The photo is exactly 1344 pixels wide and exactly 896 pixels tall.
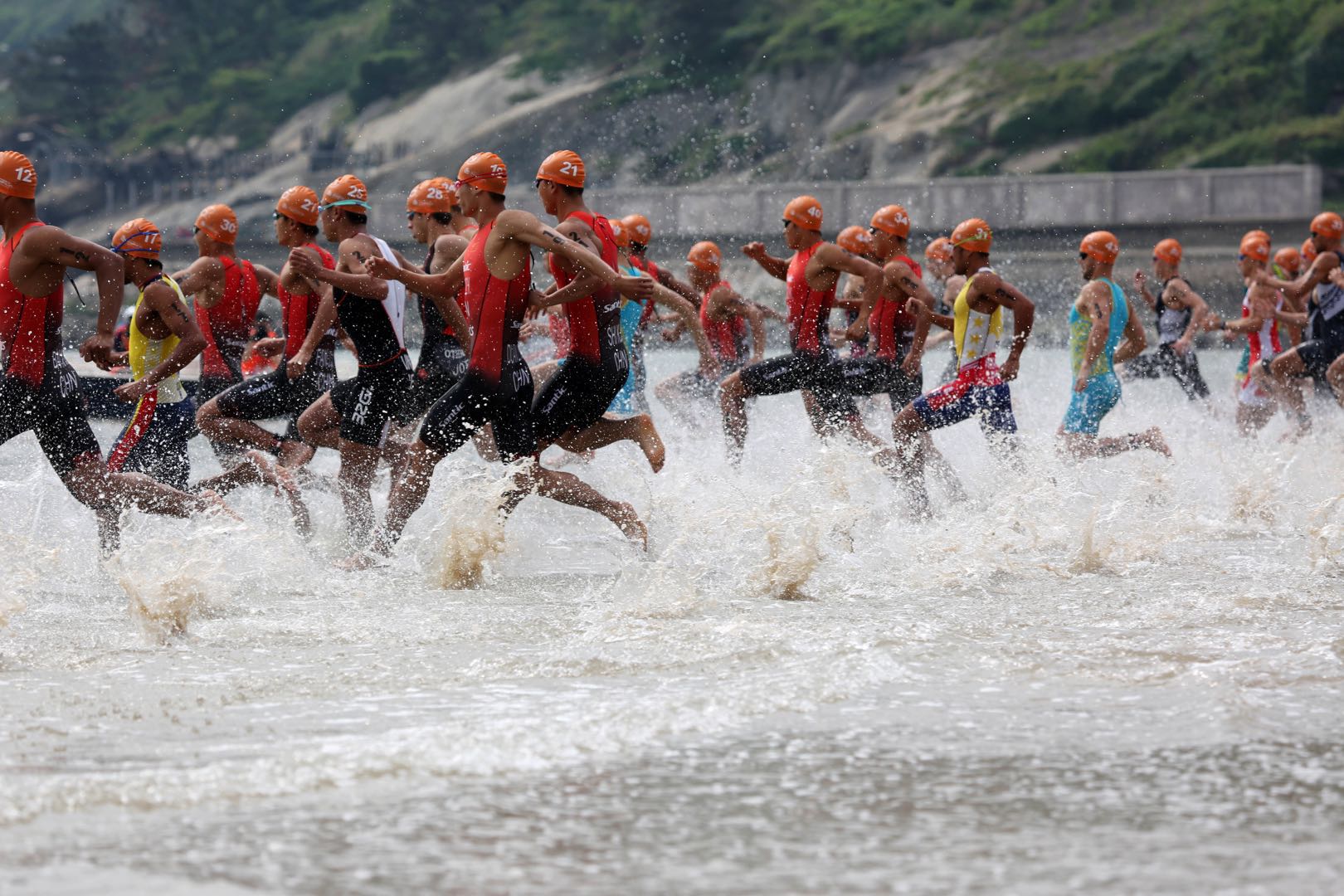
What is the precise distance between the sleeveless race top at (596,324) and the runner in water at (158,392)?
1.60m

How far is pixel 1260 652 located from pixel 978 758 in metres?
1.80

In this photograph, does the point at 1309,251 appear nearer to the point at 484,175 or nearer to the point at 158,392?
the point at 484,175

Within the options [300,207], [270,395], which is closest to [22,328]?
[270,395]

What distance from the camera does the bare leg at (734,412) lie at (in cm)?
1057

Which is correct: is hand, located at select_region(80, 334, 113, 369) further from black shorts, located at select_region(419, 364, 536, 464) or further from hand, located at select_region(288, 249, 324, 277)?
black shorts, located at select_region(419, 364, 536, 464)

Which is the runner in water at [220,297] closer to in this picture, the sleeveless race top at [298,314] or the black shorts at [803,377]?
the sleeveless race top at [298,314]

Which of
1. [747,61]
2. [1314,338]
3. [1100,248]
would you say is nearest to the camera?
[1100,248]

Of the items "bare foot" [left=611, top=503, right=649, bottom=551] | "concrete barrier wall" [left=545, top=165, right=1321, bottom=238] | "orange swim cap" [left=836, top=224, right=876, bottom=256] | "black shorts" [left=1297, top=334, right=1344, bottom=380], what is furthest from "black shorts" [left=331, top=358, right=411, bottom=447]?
"concrete barrier wall" [left=545, top=165, right=1321, bottom=238]

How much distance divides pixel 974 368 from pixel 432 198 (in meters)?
3.03

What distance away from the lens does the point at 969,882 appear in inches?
149

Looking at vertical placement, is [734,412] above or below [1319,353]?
below

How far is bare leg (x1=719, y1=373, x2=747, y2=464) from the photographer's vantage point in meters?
10.6

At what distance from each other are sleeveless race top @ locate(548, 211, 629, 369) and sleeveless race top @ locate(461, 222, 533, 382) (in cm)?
26

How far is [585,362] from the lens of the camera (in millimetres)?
8195
